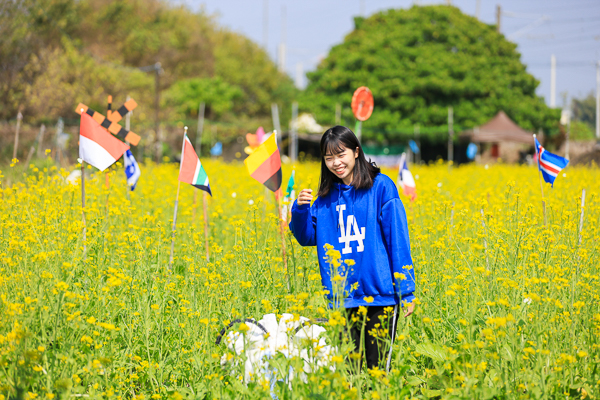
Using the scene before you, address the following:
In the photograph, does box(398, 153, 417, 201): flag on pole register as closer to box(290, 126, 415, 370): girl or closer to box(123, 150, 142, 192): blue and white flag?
box(123, 150, 142, 192): blue and white flag

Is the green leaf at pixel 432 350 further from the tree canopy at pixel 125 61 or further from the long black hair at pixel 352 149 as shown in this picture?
the tree canopy at pixel 125 61

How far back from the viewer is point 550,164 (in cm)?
504

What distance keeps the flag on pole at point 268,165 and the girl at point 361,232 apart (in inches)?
39.5

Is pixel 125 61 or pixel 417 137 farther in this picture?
pixel 125 61

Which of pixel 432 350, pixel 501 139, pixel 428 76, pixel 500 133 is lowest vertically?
pixel 432 350

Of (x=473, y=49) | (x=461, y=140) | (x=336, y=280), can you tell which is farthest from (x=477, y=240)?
(x=473, y=49)

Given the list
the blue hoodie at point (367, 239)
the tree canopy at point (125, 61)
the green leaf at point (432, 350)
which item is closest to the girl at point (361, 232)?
the blue hoodie at point (367, 239)

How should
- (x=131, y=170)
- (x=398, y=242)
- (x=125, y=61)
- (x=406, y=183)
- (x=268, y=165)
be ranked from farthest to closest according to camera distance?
1. (x=125, y=61)
2. (x=406, y=183)
3. (x=131, y=170)
4. (x=268, y=165)
5. (x=398, y=242)

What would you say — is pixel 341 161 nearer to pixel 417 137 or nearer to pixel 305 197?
pixel 305 197

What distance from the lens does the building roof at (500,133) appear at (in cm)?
2072

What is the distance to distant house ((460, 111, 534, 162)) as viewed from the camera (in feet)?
68.7

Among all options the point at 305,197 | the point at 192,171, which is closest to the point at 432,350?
the point at 305,197

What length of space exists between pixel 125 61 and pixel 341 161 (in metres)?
33.4

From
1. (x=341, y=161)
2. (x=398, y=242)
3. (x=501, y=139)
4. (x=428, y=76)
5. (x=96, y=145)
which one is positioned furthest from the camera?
(x=428, y=76)
